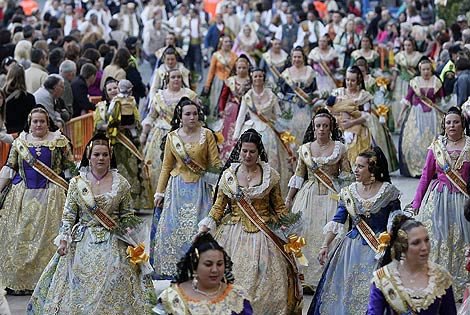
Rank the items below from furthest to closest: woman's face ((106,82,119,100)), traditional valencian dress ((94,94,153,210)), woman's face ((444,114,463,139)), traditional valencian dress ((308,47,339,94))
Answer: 1. traditional valencian dress ((308,47,339,94))
2. woman's face ((106,82,119,100))
3. traditional valencian dress ((94,94,153,210))
4. woman's face ((444,114,463,139))

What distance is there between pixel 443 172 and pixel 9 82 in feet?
16.0

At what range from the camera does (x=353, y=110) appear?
49.4 ft

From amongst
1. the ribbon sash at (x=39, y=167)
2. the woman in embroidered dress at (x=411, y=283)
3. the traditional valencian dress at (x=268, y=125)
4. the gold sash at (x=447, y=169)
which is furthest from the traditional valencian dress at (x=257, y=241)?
the traditional valencian dress at (x=268, y=125)

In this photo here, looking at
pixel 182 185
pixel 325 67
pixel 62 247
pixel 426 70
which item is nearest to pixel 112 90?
pixel 182 185

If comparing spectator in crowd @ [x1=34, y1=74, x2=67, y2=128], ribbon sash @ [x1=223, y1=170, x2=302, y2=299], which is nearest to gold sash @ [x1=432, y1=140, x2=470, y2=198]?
ribbon sash @ [x1=223, y1=170, x2=302, y2=299]

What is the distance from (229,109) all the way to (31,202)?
5482 mm

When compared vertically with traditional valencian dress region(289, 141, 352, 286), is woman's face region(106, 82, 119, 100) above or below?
above

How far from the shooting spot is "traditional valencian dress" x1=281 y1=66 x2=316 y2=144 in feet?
56.2

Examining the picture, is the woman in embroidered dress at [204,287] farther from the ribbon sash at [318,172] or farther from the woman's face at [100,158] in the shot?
the ribbon sash at [318,172]

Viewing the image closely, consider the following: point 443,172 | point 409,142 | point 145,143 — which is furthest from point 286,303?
point 409,142

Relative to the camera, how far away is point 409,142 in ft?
57.8

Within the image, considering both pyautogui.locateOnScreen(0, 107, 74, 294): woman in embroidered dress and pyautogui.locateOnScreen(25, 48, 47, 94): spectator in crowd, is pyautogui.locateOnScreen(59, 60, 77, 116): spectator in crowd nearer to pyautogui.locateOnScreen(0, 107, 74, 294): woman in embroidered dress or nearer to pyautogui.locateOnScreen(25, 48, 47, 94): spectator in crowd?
pyautogui.locateOnScreen(25, 48, 47, 94): spectator in crowd

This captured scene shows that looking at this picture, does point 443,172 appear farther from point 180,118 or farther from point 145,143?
point 145,143

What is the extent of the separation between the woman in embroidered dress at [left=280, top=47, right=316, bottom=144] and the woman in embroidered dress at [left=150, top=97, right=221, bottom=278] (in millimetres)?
4652
